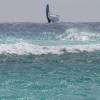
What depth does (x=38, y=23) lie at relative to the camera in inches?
1914
